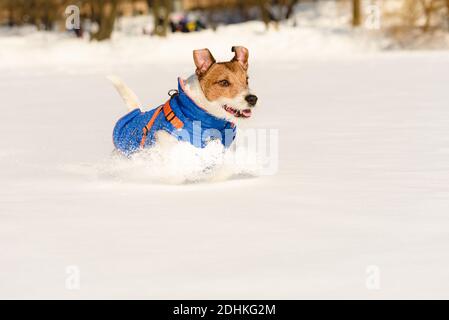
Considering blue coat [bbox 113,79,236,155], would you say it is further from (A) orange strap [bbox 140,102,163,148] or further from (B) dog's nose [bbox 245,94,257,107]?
(B) dog's nose [bbox 245,94,257,107]

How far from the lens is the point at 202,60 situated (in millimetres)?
5777

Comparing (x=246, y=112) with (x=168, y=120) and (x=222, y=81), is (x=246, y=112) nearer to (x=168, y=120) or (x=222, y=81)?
(x=222, y=81)

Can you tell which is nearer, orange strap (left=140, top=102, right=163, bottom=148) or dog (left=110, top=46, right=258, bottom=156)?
dog (left=110, top=46, right=258, bottom=156)

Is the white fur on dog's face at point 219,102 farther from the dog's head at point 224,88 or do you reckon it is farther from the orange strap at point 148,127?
the orange strap at point 148,127

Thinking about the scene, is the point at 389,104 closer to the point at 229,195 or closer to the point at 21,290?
the point at 229,195

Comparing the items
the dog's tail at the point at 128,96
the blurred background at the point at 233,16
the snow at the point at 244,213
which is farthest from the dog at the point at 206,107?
the blurred background at the point at 233,16

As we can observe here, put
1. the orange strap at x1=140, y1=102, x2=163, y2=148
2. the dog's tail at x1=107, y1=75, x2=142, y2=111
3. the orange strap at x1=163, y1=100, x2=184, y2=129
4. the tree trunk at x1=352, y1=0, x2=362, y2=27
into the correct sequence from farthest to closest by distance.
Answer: the tree trunk at x1=352, y1=0, x2=362, y2=27
the dog's tail at x1=107, y1=75, x2=142, y2=111
the orange strap at x1=140, y1=102, x2=163, y2=148
the orange strap at x1=163, y1=100, x2=184, y2=129

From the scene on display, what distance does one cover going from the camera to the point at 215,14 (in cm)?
4775

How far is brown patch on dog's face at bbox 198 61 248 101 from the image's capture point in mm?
5707

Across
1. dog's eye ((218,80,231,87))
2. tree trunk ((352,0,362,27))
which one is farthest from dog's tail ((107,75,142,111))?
tree trunk ((352,0,362,27))

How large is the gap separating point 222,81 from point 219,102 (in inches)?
5.2

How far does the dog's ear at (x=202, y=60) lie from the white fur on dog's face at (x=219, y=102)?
0.29 ft

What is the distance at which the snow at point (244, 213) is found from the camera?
346 cm
